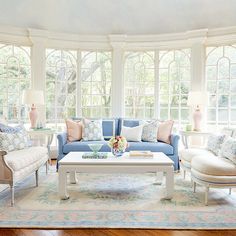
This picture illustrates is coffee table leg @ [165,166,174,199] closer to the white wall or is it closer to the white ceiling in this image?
the white wall

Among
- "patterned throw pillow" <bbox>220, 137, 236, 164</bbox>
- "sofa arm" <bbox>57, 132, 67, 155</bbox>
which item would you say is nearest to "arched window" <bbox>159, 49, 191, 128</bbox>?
"sofa arm" <bbox>57, 132, 67, 155</bbox>

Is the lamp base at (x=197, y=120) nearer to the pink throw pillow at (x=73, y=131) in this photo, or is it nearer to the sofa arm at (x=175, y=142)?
the sofa arm at (x=175, y=142)

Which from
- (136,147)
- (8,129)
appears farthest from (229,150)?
(8,129)

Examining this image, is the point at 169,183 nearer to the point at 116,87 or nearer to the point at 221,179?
the point at 221,179

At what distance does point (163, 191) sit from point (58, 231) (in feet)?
5.74

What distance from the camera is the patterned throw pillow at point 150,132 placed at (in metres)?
5.43

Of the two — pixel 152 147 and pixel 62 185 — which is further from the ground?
pixel 152 147

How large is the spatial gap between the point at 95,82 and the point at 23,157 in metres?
3.33

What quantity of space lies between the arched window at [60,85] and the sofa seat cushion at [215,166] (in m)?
3.68

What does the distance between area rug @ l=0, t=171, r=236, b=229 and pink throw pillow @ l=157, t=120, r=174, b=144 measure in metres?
1.13


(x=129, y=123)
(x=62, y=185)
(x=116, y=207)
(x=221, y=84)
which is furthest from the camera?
(x=221, y=84)

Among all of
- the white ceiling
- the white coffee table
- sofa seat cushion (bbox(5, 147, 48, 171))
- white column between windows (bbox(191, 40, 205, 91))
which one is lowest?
the white coffee table

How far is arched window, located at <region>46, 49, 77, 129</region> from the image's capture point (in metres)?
6.48

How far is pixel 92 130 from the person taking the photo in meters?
5.47
